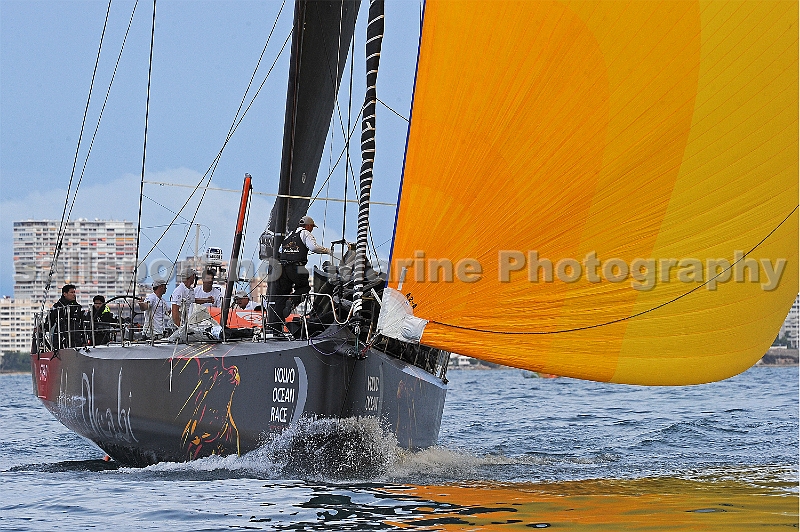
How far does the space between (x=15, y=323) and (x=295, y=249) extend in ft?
163

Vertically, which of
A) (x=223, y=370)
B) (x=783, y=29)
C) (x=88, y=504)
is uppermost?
(x=783, y=29)

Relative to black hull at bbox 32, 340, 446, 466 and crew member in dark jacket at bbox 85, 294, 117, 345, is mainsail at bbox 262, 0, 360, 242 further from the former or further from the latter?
black hull at bbox 32, 340, 446, 466

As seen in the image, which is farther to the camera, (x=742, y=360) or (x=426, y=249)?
(x=742, y=360)

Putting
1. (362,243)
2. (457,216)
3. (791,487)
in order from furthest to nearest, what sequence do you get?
1. (362,243)
2. (791,487)
3. (457,216)

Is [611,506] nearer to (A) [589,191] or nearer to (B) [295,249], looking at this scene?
(A) [589,191]

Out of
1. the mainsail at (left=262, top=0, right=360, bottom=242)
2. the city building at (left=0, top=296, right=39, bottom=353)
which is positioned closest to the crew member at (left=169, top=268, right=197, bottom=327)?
the mainsail at (left=262, top=0, right=360, bottom=242)

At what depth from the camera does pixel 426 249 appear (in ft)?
25.4

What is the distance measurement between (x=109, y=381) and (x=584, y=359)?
18.3 ft

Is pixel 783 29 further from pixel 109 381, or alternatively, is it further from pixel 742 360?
pixel 109 381

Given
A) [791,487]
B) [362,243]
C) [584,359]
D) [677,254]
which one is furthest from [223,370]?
[791,487]

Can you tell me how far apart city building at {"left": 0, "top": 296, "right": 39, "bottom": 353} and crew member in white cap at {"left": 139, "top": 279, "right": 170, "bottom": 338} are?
9.37m

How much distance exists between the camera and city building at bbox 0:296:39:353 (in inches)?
1547

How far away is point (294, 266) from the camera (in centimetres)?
1028

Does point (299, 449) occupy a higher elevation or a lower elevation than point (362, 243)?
lower
